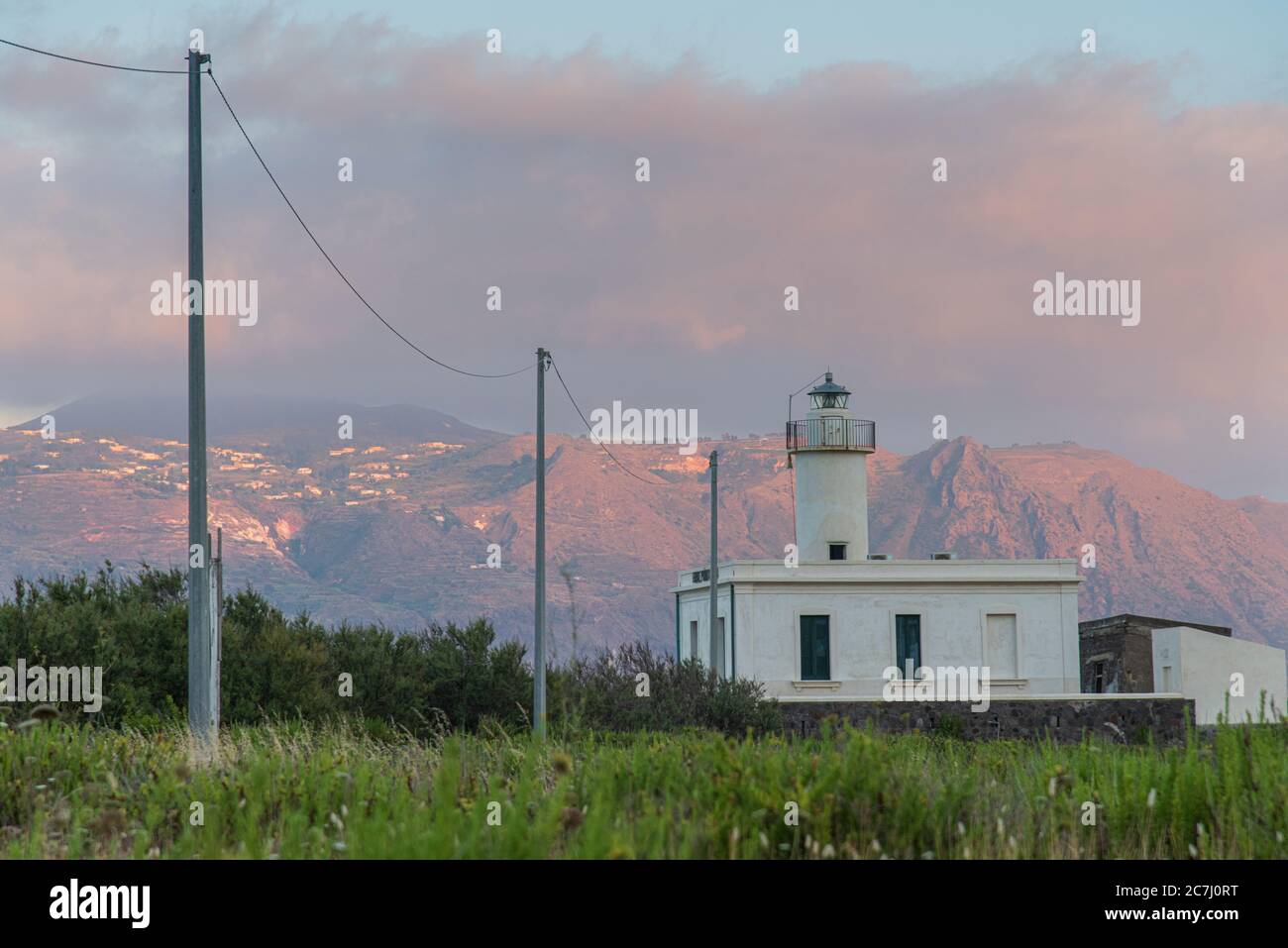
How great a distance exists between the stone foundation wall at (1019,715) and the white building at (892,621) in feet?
25.1

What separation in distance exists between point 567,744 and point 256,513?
620 ft

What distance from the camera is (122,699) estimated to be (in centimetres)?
1703

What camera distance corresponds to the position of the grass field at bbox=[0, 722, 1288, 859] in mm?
5980

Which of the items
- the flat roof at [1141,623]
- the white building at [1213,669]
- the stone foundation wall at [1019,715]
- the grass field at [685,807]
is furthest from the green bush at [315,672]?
the flat roof at [1141,623]

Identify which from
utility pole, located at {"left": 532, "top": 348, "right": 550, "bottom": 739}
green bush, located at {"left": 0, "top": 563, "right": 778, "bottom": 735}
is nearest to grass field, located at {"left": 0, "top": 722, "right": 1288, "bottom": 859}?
green bush, located at {"left": 0, "top": 563, "right": 778, "bottom": 735}

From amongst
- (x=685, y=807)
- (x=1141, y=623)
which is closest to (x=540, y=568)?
(x=685, y=807)

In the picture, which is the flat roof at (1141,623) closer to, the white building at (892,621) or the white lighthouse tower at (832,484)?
the white building at (892,621)

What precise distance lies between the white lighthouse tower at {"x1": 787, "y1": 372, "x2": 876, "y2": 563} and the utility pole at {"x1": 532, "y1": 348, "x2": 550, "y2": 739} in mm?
19592

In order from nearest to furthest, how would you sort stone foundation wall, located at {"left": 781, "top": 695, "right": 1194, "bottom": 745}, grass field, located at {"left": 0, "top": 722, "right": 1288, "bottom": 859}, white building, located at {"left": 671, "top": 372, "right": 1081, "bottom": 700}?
1. grass field, located at {"left": 0, "top": 722, "right": 1288, "bottom": 859}
2. stone foundation wall, located at {"left": 781, "top": 695, "right": 1194, "bottom": 745}
3. white building, located at {"left": 671, "top": 372, "right": 1081, "bottom": 700}

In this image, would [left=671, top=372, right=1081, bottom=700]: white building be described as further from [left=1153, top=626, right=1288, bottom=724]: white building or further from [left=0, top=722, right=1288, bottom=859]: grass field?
[left=0, top=722, right=1288, bottom=859]: grass field

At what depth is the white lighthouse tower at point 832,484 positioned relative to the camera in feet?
150

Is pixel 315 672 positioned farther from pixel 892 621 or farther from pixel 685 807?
pixel 892 621

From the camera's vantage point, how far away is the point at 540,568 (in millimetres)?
25766
